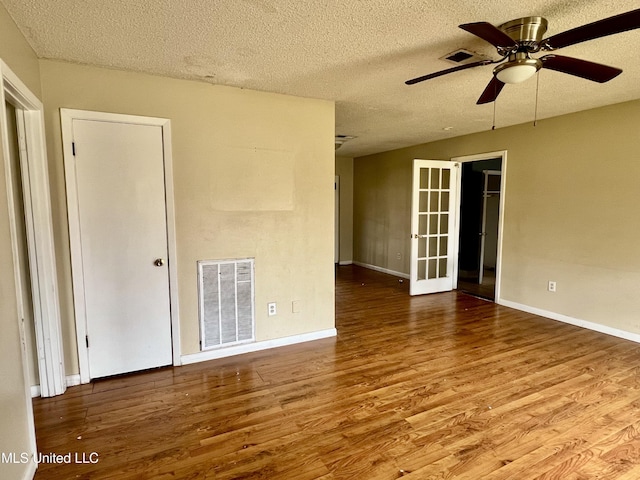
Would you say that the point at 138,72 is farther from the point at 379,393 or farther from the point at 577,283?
the point at 577,283

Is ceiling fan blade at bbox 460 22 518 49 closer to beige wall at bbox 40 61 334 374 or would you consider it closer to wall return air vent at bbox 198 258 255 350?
beige wall at bbox 40 61 334 374

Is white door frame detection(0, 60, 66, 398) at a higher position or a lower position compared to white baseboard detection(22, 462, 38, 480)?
higher

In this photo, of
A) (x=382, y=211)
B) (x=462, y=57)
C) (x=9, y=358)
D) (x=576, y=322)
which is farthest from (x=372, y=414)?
(x=382, y=211)

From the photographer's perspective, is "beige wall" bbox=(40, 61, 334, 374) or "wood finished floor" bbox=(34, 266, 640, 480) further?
"beige wall" bbox=(40, 61, 334, 374)

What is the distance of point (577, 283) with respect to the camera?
12.7 ft

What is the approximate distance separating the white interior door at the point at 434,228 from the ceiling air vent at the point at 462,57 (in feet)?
8.45

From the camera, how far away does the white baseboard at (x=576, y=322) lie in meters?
3.51

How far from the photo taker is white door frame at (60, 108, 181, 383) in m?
2.47

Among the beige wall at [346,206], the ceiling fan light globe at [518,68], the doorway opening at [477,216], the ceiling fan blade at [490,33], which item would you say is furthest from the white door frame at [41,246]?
the beige wall at [346,206]

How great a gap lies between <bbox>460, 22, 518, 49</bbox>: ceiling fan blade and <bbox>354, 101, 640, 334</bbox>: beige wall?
104 inches

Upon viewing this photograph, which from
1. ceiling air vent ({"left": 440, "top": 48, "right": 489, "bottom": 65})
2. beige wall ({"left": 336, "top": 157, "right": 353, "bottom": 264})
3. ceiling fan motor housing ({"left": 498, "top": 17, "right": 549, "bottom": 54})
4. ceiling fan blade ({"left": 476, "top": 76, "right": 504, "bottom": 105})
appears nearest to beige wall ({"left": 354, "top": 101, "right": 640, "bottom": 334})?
ceiling fan blade ({"left": 476, "top": 76, "right": 504, "bottom": 105})

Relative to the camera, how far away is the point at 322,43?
86.1 inches

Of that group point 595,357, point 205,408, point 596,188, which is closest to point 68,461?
point 205,408

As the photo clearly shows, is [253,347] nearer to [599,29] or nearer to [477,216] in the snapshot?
[599,29]
